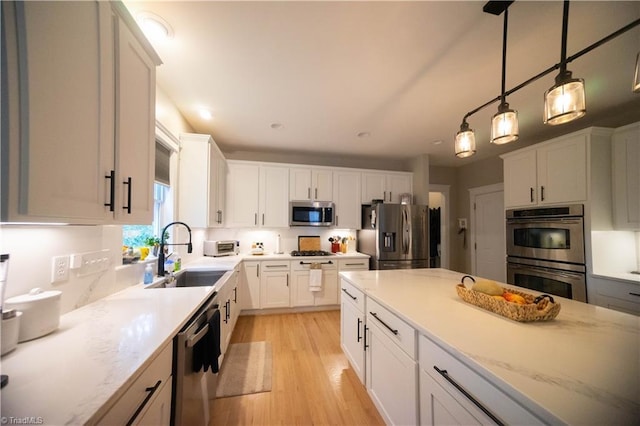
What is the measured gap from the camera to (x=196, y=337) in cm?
119

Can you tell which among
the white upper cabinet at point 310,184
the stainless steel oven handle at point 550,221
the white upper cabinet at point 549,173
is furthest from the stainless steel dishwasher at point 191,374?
the white upper cabinet at point 549,173

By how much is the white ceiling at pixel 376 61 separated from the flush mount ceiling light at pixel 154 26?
0.03 metres

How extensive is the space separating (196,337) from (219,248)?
7.19ft

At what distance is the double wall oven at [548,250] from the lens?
2254 mm

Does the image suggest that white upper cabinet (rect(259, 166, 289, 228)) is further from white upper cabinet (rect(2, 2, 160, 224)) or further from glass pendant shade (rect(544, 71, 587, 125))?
glass pendant shade (rect(544, 71, 587, 125))

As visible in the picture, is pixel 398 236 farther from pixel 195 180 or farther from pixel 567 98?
pixel 195 180

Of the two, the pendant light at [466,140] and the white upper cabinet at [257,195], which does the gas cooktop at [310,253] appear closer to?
the white upper cabinet at [257,195]

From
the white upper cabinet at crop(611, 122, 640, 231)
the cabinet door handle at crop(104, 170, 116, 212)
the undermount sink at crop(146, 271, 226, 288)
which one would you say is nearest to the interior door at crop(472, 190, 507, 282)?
the white upper cabinet at crop(611, 122, 640, 231)

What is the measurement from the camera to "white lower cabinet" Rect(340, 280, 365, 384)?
170 cm

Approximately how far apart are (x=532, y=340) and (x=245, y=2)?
6.85 ft

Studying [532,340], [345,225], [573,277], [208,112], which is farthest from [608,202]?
[208,112]

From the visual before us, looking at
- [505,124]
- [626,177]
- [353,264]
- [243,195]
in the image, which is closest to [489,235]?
[626,177]

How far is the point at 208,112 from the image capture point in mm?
2549

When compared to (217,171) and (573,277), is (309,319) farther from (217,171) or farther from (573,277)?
Answer: (573,277)
